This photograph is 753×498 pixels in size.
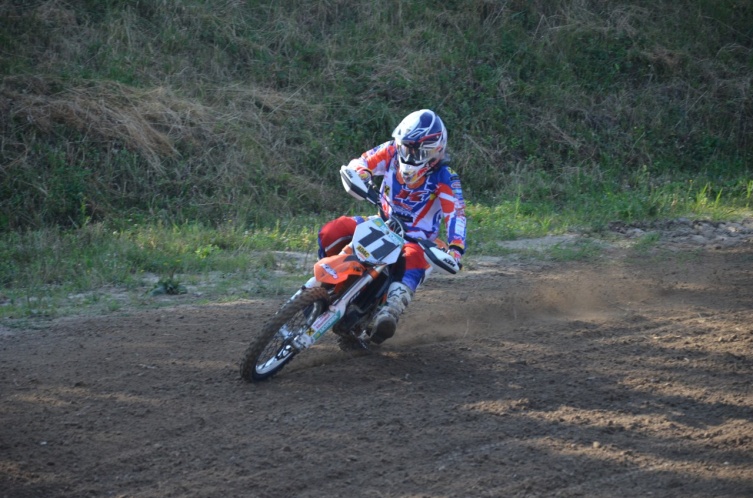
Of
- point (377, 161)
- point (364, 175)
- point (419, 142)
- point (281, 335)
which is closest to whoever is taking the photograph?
point (281, 335)

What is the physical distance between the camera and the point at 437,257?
5371 mm

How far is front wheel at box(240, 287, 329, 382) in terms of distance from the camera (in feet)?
17.1

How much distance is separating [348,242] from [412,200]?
0.69 metres

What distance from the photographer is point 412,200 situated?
6.36 meters

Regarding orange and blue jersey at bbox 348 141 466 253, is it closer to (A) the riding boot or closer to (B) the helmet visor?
(B) the helmet visor

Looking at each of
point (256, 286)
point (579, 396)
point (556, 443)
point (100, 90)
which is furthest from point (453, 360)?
point (100, 90)

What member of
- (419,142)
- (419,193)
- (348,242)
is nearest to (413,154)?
(419,142)

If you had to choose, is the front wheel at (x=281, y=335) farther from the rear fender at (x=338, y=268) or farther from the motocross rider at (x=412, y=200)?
the motocross rider at (x=412, y=200)

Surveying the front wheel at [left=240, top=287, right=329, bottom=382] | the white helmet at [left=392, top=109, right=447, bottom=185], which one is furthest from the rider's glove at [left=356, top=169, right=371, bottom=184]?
the front wheel at [left=240, top=287, right=329, bottom=382]

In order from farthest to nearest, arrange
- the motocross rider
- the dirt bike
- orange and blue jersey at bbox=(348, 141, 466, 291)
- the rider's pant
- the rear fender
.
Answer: orange and blue jersey at bbox=(348, 141, 466, 291) → the rider's pant → the motocross rider → the rear fender → the dirt bike

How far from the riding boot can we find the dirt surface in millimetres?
329

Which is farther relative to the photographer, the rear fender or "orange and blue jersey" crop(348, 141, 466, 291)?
"orange and blue jersey" crop(348, 141, 466, 291)

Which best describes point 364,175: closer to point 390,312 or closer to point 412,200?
point 412,200

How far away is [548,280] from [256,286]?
10.1ft
